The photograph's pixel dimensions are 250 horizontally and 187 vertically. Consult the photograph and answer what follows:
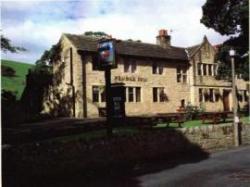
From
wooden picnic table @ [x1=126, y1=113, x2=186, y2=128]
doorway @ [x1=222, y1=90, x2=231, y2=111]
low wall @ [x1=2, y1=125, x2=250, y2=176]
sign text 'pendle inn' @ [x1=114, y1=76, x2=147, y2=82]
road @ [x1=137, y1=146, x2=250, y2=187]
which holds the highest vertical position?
sign text 'pendle inn' @ [x1=114, y1=76, x2=147, y2=82]

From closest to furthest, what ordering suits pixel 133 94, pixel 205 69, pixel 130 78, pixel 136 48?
pixel 130 78 < pixel 133 94 < pixel 136 48 < pixel 205 69

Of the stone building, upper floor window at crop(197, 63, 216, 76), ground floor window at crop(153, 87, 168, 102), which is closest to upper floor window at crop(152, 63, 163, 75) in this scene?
the stone building

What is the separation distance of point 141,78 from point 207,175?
28953mm

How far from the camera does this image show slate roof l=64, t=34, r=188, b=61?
42.8m

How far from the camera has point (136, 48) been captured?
46500mm

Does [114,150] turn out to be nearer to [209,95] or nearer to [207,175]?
[207,175]

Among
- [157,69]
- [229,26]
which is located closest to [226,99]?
[157,69]

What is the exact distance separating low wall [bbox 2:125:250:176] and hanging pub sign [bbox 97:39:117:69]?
309 cm

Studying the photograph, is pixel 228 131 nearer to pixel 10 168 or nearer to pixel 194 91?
pixel 10 168

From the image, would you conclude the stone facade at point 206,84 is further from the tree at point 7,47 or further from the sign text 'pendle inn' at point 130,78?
the tree at point 7,47

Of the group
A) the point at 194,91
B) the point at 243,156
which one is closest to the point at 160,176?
the point at 243,156

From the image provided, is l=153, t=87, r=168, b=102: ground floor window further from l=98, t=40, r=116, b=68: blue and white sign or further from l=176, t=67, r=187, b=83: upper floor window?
l=98, t=40, r=116, b=68: blue and white sign

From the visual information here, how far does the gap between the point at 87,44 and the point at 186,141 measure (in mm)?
21102

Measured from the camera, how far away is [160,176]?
17406 millimetres
